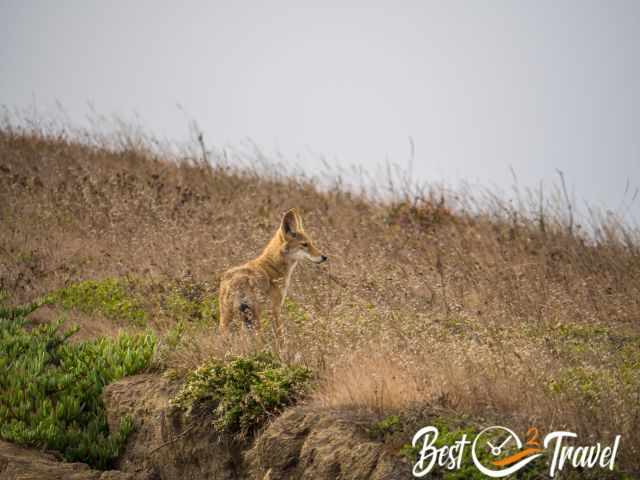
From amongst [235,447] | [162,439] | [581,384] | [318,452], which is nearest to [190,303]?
[162,439]

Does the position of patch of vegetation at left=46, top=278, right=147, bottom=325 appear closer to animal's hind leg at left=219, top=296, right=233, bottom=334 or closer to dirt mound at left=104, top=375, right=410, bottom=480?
animal's hind leg at left=219, top=296, right=233, bottom=334

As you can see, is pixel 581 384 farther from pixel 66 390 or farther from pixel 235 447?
pixel 66 390

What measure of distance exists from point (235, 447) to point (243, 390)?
49cm

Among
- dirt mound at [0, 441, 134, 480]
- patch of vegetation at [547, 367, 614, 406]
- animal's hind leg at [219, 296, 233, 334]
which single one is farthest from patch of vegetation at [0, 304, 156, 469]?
patch of vegetation at [547, 367, 614, 406]

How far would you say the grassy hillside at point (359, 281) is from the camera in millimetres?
5777

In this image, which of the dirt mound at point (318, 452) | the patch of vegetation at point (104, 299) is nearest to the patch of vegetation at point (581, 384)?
the dirt mound at point (318, 452)

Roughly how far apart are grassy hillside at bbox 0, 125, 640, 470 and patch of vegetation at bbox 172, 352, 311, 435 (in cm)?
22

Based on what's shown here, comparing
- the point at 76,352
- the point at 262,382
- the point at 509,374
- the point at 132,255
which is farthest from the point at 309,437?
the point at 132,255

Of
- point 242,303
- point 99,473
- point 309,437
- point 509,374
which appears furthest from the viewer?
point 242,303

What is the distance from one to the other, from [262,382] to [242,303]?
79.9 inches

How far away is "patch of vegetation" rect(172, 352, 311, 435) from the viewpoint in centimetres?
618

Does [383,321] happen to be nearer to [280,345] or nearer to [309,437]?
[280,345]

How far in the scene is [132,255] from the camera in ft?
44.0

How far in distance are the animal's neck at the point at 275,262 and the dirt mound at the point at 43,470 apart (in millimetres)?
3225
